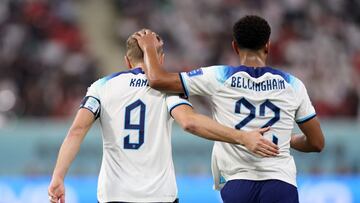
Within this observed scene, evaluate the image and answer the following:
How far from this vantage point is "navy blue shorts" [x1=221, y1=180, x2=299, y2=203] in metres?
5.77

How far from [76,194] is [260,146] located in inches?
202

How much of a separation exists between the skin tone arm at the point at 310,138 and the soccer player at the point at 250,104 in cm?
11

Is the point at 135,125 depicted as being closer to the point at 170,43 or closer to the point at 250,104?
the point at 250,104

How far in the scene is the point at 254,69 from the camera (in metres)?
5.90

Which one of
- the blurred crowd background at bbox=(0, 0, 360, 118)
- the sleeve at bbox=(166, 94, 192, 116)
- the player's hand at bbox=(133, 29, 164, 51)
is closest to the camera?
the sleeve at bbox=(166, 94, 192, 116)

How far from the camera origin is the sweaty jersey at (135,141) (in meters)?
5.91

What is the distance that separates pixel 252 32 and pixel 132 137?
98 centimetres

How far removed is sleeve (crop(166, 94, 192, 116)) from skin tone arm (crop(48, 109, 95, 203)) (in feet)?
1.57

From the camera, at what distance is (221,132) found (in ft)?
18.5

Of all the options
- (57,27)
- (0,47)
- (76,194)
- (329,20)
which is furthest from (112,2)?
(76,194)

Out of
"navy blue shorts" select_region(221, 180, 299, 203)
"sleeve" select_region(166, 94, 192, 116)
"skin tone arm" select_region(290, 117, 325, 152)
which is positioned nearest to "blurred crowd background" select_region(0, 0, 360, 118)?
"skin tone arm" select_region(290, 117, 325, 152)

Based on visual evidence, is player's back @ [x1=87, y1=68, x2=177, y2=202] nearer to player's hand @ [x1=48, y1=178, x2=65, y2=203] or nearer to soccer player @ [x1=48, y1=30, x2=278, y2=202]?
soccer player @ [x1=48, y1=30, x2=278, y2=202]

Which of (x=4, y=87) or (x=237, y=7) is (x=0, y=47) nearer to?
(x=4, y=87)

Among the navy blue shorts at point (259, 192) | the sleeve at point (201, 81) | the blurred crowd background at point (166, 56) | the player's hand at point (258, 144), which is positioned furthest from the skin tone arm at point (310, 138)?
the blurred crowd background at point (166, 56)
